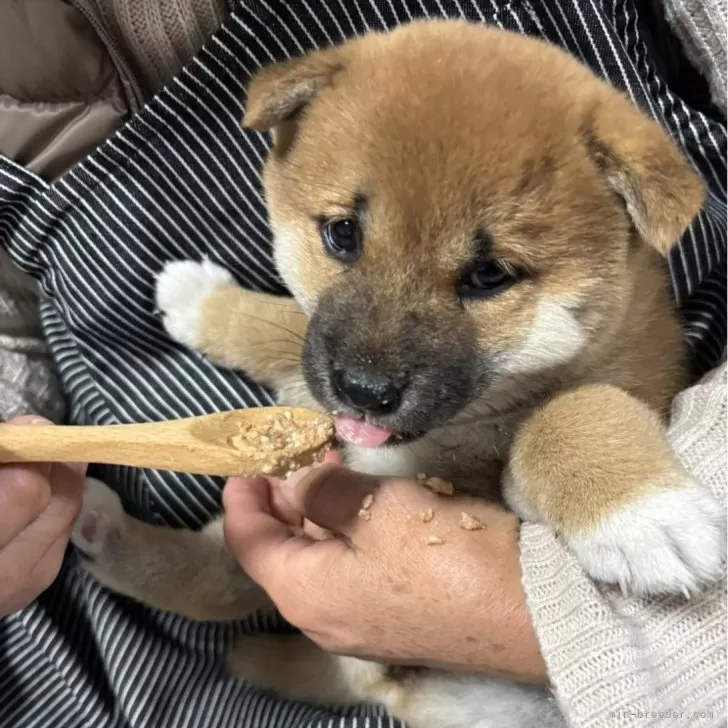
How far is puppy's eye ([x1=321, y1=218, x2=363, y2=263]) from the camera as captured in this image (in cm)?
111

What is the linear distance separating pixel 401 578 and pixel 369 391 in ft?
0.98

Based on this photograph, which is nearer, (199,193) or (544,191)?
(544,191)

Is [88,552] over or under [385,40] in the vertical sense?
under

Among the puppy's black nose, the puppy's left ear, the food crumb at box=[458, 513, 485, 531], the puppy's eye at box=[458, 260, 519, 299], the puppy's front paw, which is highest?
the puppy's left ear

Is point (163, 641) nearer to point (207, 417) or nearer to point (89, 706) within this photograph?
point (89, 706)

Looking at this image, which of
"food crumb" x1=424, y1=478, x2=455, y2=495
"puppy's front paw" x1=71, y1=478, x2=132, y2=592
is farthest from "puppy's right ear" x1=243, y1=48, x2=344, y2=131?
"puppy's front paw" x1=71, y1=478, x2=132, y2=592

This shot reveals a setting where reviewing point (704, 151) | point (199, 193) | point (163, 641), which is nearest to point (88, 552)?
point (163, 641)

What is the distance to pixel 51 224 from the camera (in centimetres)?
130

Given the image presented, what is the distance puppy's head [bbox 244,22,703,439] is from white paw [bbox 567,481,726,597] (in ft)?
0.89

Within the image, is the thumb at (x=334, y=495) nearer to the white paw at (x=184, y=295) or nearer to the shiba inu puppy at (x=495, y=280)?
the shiba inu puppy at (x=495, y=280)

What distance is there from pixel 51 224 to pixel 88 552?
1.96 ft

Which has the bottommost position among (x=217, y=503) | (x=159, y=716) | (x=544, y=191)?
(x=159, y=716)

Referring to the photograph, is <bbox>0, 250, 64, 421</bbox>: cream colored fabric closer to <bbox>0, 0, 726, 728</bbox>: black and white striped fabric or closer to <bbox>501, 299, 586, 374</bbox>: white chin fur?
<bbox>0, 0, 726, 728</bbox>: black and white striped fabric

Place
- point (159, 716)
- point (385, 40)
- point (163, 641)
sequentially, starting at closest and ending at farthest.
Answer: point (385, 40) → point (159, 716) → point (163, 641)
